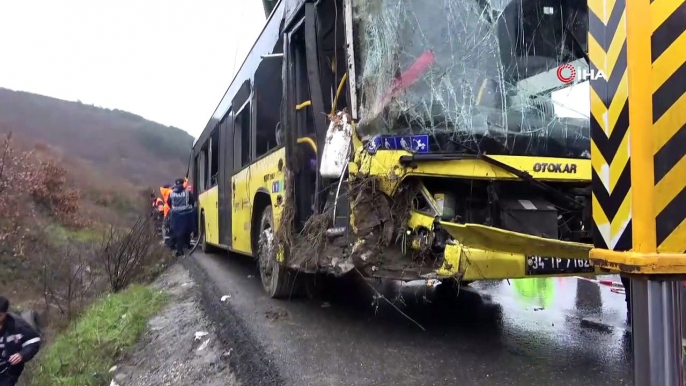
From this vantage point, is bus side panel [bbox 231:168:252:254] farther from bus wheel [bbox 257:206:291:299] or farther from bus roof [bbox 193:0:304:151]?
bus roof [bbox 193:0:304:151]

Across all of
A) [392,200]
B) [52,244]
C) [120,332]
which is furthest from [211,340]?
[52,244]

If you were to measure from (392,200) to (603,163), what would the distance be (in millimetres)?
2082

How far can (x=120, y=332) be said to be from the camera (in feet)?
20.5

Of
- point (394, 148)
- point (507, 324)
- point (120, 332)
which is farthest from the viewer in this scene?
point (120, 332)

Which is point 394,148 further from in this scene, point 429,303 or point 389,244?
point 429,303

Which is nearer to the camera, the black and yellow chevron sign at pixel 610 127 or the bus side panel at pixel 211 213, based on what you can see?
the black and yellow chevron sign at pixel 610 127

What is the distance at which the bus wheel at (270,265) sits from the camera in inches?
221

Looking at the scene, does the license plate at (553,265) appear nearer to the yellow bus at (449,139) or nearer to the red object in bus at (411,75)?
the yellow bus at (449,139)

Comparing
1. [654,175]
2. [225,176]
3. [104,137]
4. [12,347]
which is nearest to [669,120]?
[654,175]

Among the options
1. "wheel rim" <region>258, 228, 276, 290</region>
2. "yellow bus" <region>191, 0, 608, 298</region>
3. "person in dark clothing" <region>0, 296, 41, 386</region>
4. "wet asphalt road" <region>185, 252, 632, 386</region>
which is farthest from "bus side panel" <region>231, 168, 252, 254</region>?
"yellow bus" <region>191, 0, 608, 298</region>

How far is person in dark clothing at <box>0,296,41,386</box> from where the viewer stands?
5.30 m

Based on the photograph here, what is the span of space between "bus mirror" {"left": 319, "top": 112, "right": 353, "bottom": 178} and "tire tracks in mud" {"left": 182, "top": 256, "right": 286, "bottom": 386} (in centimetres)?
138

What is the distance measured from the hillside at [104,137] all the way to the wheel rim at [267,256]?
33.9 metres

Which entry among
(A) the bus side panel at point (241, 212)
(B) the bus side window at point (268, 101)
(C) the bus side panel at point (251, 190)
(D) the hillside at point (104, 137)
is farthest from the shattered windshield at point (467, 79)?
(D) the hillside at point (104, 137)
